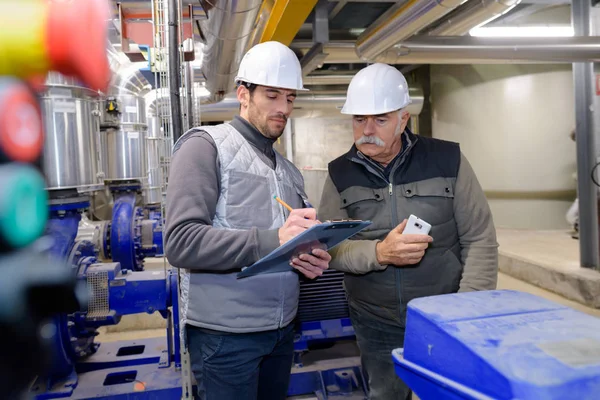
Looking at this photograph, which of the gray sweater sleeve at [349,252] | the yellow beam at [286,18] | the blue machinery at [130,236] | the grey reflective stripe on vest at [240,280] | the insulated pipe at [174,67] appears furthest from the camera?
the blue machinery at [130,236]

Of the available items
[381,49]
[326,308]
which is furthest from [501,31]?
[326,308]

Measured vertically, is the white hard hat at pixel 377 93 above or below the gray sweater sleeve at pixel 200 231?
above

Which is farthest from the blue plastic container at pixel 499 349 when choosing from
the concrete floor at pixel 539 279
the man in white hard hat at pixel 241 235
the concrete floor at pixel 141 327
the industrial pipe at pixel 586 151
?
the industrial pipe at pixel 586 151

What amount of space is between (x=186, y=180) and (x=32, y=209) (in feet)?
3.01

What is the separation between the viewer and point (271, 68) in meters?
1.31

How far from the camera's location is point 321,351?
2.66m

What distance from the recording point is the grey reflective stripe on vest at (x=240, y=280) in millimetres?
1193

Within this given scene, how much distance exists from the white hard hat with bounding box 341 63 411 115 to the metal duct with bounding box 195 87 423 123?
3744 millimetres

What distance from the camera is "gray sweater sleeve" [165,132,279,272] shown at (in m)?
1.07

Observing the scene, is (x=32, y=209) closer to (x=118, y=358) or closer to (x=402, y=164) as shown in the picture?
(x=402, y=164)

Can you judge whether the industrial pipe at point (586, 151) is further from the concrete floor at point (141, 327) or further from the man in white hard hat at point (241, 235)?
the man in white hard hat at point (241, 235)

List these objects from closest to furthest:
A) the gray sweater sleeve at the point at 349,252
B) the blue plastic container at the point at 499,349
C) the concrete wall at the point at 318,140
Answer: the blue plastic container at the point at 499,349
the gray sweater sleeve at the point at 349,252
the concrete wall at the point at 318,140

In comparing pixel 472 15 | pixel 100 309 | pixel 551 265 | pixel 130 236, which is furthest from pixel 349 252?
pixel 551 265

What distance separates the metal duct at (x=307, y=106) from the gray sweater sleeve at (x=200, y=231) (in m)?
4.20
